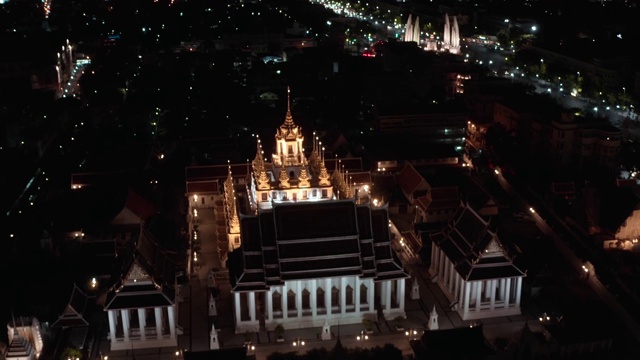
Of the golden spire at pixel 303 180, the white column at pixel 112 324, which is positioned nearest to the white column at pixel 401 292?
the golden spire at pixel 303 180

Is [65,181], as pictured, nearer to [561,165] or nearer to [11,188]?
[11,188]

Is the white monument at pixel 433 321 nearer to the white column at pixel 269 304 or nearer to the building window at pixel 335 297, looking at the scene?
the building window at pixel 335 297

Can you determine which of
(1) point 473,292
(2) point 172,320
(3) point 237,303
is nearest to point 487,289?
(1) point 473,292

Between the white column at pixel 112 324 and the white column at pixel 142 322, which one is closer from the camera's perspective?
the white column at pixel 112 324

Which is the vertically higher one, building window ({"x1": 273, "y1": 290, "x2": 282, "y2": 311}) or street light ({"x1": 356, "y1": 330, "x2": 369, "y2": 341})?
building window ({"x1": 273, "y1": 290, "x2": 282, "y2": 311})

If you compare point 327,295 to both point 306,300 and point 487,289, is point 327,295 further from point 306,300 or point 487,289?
point 487,289

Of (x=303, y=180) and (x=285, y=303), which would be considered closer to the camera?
(x=285, y=303)

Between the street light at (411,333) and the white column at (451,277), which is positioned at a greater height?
the white column at (451,277)

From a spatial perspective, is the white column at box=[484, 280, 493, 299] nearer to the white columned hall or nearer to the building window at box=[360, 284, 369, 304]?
the building window at box=[360, 284, 369, 304]

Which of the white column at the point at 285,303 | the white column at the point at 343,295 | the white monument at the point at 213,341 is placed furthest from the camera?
the white column at the point at 343,295

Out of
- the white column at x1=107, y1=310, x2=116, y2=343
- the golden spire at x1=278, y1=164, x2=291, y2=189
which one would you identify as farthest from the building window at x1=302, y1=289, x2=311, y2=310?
the white column at x1=107, y1=310, x2=116, y2=343
